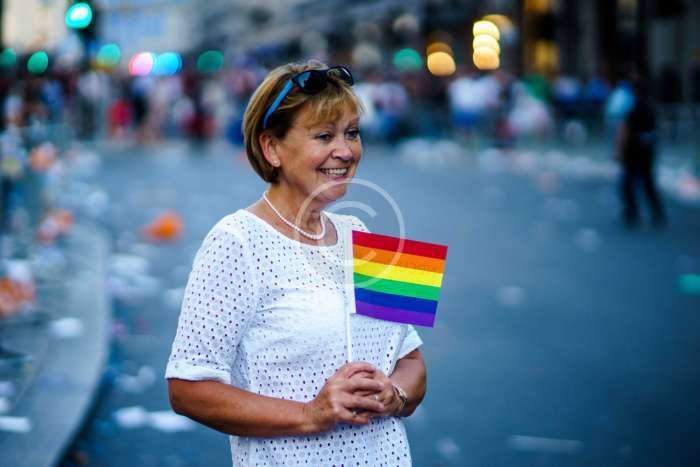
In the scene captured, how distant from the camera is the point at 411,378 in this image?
9.53 feet

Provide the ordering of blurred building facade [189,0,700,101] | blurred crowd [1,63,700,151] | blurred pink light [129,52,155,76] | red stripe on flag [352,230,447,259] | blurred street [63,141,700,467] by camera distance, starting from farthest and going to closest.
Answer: blurred pink light [129,52,155,76] < blurred building facade [189,0,700,101] < blurred crowd [1,63,700,151] < blurred street [63,141,700,467] < red stripe on flag [352,230,447,259]

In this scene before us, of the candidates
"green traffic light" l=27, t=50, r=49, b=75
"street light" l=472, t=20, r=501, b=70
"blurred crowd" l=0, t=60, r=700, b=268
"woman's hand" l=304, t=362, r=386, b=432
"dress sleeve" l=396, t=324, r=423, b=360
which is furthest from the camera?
"street light" l=472, t=20, r=501, b=70

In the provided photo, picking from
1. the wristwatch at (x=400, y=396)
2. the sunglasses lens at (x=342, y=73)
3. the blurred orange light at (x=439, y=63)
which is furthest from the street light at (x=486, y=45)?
the wristwatch at (x=400, y=396)

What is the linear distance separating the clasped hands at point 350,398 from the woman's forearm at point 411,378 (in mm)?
209

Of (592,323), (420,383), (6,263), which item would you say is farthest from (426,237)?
(420,383)

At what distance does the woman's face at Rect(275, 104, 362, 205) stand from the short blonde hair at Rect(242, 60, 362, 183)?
0.06 feet

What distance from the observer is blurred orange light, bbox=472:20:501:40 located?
40.2 metres

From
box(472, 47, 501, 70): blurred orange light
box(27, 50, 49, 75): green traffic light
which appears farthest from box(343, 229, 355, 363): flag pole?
box(472, 47, 501, 70): blurred orange light

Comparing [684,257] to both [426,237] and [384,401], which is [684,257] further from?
[384,401]

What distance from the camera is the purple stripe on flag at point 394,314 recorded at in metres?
2.75

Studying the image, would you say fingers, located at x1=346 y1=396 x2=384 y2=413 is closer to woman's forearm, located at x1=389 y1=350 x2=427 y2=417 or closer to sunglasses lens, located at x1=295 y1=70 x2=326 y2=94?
woman's forearm, located at x1=389 y1=350 x2=427 y2=417

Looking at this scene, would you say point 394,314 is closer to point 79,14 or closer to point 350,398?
point 350,398

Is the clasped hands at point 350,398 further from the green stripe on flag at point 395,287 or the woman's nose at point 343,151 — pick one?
the woman's nose at point 343,151

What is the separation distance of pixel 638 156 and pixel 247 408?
1288 centimetres
